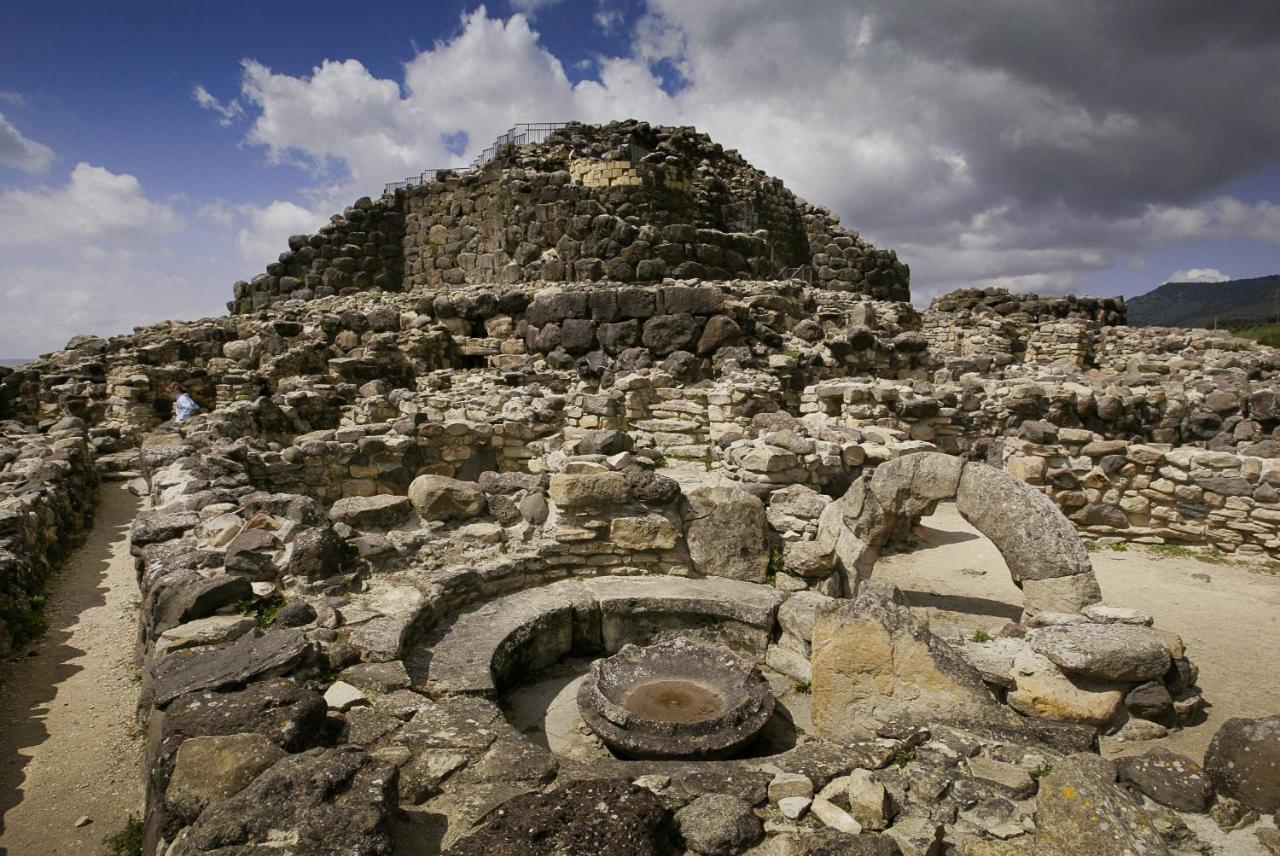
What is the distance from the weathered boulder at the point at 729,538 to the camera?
252 inches

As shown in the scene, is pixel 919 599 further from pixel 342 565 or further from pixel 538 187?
pixel 538 187

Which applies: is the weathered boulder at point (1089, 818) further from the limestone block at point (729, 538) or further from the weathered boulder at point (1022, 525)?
the limestone block at point (729, 538)

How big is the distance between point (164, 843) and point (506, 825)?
1.38m

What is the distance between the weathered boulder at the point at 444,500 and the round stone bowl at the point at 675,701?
7.95 ft

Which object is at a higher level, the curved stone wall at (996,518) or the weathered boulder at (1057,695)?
the curved stone wall at (996,518)

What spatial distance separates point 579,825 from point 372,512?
465 centimetres

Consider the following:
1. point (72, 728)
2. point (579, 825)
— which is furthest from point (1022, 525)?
point (72, 728)

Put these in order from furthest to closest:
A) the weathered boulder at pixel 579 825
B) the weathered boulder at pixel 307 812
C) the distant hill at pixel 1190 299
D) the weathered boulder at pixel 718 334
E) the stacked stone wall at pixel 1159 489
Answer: the distant hill at pixel 1190 299
the weathered boulder at pixel 718 334
the stacked stone wall at pixel 1159 489
the weathered boulder at pixel 579 825
the weathered boulder at pixel 307 812

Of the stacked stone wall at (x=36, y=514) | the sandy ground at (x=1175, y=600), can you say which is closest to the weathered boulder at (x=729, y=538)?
the sandy ground at (x=1175, y=600)

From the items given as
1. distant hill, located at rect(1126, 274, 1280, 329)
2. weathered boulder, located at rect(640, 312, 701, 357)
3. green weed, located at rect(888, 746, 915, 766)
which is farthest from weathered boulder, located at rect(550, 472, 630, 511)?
distant hill, located at rect(1126, 274, 1280, 329)

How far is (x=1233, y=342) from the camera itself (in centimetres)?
1941

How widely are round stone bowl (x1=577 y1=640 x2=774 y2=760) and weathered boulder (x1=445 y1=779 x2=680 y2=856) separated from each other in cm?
120

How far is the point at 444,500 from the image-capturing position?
681cm

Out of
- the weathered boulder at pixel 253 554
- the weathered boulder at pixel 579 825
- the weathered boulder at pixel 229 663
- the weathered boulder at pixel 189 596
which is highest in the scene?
the weathered boulder at pixel 253 554
